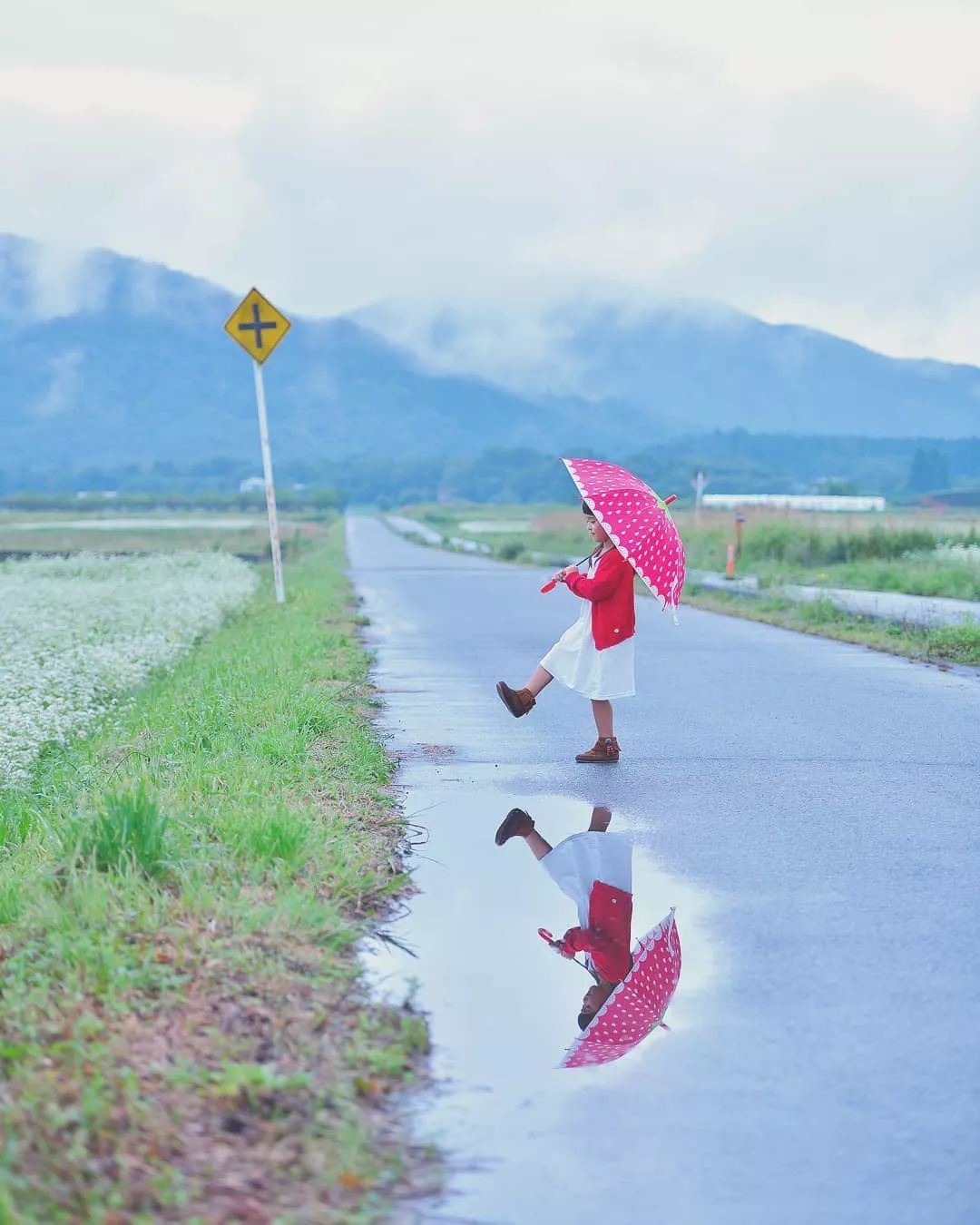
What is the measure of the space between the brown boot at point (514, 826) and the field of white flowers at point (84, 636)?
3.83 metres

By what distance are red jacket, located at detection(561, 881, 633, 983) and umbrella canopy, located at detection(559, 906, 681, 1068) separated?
5 cm

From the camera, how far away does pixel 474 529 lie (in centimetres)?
9056

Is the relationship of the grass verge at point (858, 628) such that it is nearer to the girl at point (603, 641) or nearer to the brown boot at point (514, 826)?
the girl at point (603, 641)

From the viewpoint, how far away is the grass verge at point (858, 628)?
1498 cm

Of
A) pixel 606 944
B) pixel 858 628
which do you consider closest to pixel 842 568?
pixel 858 628

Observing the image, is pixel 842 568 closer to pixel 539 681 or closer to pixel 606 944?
pixel 539 681

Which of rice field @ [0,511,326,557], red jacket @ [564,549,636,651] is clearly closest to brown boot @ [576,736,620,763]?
red jacket @ [564,549,636,651]

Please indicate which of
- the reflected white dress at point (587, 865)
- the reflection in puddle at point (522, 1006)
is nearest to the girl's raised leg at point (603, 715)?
the reflection in puddle at point (522, 1006)

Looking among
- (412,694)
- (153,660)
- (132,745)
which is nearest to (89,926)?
(132,745)

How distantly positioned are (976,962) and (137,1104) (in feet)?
9.36

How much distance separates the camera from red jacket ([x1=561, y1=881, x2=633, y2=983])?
17.5ft

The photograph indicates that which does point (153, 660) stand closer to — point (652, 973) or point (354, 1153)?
point (652, 973)

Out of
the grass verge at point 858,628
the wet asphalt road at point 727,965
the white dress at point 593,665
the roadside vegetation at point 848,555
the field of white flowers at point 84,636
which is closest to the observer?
the wet asphalt road at point 727,965

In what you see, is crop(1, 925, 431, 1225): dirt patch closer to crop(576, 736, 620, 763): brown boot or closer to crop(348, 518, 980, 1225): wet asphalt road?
crop(348, 518, 980, 1225): wet asphalt road
